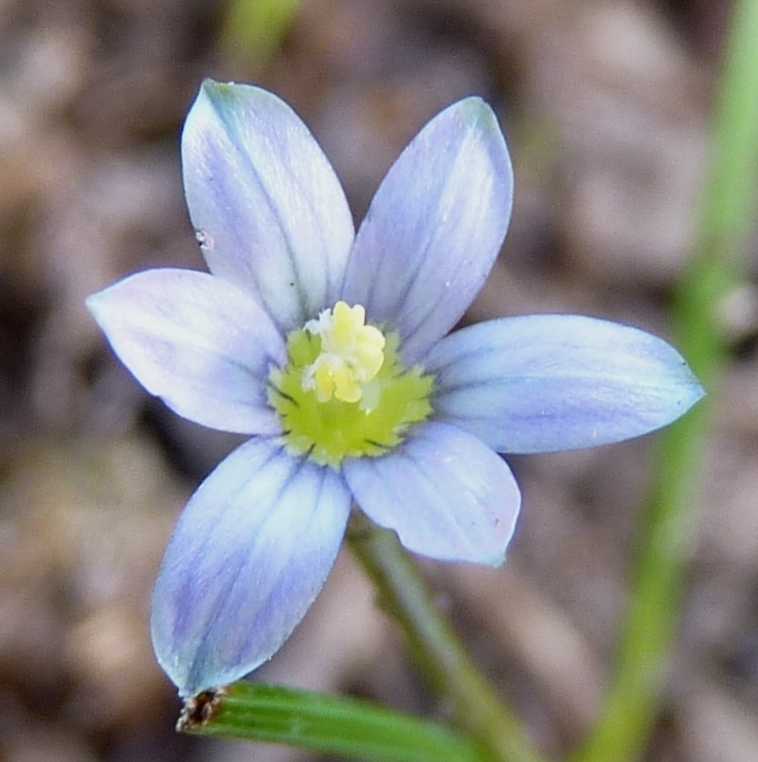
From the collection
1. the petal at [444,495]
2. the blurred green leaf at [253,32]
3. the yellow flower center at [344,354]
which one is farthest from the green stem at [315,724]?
the blurred green leaf at [253,32]

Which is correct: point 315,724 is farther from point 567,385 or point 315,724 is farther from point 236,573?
point 567,385

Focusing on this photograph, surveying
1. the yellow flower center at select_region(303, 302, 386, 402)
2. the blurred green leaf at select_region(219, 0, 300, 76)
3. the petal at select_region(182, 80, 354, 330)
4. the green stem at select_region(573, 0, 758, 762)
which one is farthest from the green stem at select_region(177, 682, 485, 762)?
the blurred green leaf at select_region(219, 0, 300, 76)

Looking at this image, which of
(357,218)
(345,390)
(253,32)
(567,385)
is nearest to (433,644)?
(345,390)

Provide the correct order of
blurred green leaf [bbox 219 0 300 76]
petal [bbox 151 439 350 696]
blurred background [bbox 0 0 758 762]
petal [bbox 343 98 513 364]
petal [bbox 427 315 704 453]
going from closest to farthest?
petal [bbox 151 439 350 696] → petal [bbox 427 315 704 453] → petal [bbox 343 98 513 364] → blurred background [bbox 0 0 758 762] → blurred green leaf [bbox 219 0 300 76]

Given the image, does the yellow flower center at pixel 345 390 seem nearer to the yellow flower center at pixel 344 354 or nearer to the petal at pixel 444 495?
the yellow flower center at pixel 344 354

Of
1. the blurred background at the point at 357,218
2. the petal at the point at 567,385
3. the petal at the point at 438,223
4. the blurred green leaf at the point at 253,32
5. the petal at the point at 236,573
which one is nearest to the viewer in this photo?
the petal at the point at 236,573

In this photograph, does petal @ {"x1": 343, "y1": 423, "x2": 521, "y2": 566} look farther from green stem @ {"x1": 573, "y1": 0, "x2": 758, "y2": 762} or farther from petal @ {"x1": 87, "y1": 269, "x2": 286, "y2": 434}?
green stem @ {"x1": 573, "y1": 0, "x2": 758, "y2": 762}

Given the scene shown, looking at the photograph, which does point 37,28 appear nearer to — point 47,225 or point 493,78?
point 47,225
